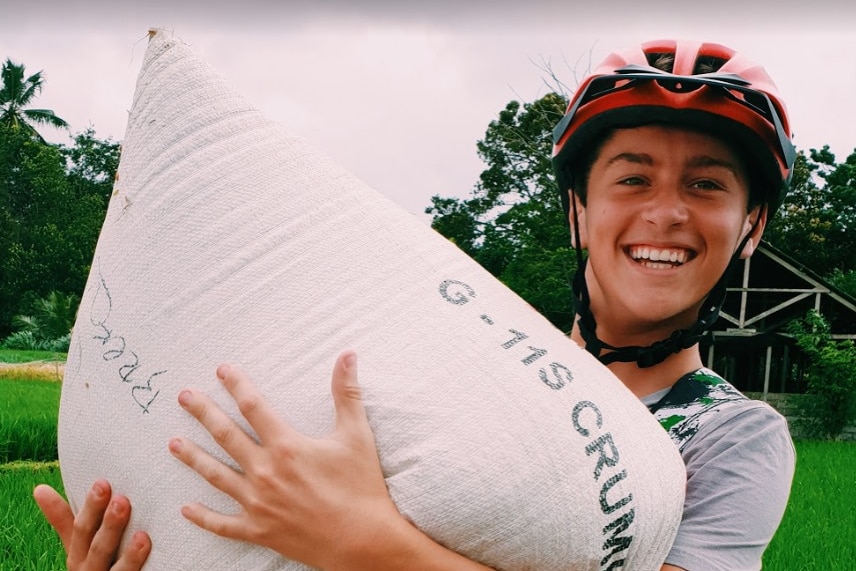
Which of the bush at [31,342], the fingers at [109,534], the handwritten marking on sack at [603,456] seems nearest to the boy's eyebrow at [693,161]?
the handwritten marking on sack at [603,456]

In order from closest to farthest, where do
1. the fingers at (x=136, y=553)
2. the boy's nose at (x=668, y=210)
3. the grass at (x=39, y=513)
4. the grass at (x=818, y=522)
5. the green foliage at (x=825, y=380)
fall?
1. the fingers at (x=136, y=553)
2. the boy's nose at (x=668, y=210)
3. the grass at (x=39, y=513)
4. the grass at (x=818, y=522)
5. the green foliage at (x=825, y=380)

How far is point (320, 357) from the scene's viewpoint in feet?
3.22

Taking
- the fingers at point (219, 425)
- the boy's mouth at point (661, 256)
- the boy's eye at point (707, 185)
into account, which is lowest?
the fingers at point (219, 425)

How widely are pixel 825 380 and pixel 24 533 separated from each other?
13.1 meters

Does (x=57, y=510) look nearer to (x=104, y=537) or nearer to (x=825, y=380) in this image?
(x=104, y=537)

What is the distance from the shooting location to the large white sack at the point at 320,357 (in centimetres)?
95

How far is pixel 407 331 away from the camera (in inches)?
39.9

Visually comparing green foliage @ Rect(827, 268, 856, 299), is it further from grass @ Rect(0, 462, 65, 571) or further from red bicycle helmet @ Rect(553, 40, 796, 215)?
red bicycle helmet @ Rect(553, 40, 796, 215)

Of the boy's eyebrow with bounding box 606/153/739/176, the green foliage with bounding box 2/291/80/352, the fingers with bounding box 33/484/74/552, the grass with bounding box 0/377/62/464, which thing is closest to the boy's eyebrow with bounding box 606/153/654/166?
the boy's eyebrow with bounding box 606/153/739/176

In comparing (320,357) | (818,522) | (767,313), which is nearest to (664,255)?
(320,357)

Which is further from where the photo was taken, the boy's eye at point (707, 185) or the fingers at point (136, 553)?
the boy's eye at point (707, 185)

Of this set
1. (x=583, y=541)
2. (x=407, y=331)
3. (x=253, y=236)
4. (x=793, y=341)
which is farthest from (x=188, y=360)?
(x=793, y=341)

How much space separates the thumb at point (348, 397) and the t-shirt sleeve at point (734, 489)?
1.98 ft

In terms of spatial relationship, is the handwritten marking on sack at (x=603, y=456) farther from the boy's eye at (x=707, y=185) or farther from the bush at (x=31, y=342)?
the bush at (x=31, y=342)
